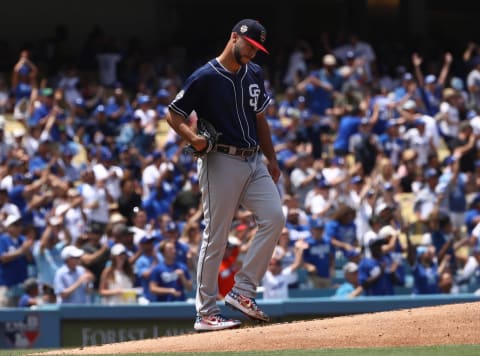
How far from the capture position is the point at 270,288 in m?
13.3

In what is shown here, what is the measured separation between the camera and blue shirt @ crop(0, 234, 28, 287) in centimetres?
1390

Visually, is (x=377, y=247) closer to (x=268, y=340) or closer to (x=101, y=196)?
(x=101, y=196)

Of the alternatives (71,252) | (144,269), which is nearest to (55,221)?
(71,252)

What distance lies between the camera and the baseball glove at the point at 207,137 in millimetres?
7750

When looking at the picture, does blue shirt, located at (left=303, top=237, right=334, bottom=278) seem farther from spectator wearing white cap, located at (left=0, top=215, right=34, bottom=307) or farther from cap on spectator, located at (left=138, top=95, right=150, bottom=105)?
cap on spectator, located at (left=138, top=95, right=150, bottom=105)

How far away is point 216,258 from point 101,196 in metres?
8.15

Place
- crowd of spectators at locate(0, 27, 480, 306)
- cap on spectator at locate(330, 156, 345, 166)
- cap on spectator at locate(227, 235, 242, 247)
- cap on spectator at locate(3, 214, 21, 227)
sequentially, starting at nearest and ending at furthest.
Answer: cap on spectator at locate(227, 235, 242, 247) → crowd of spectators at locate(0, 27, 480, 306) → cap on spectator at locate(3, 214, 21, 227) → cap on spectator at locate(330, 156, 345, 166)

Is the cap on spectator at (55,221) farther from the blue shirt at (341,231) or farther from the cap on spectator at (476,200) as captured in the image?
the cap on spectator at (476,200)

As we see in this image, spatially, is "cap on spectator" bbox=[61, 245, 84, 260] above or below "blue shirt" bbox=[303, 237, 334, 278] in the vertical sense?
above

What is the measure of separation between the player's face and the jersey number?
23 cm

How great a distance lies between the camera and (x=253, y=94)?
7898mm

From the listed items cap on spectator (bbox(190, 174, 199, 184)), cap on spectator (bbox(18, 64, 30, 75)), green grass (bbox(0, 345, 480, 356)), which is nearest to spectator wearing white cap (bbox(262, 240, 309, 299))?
cap on spectator (bbox(190, 174, 199, 184))

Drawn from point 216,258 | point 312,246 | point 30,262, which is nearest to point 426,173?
point 312,246

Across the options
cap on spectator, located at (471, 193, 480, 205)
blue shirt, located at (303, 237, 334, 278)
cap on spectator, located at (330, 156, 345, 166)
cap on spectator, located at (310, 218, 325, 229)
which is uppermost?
cap on spectator, located at (330, 156, 345, 166)
